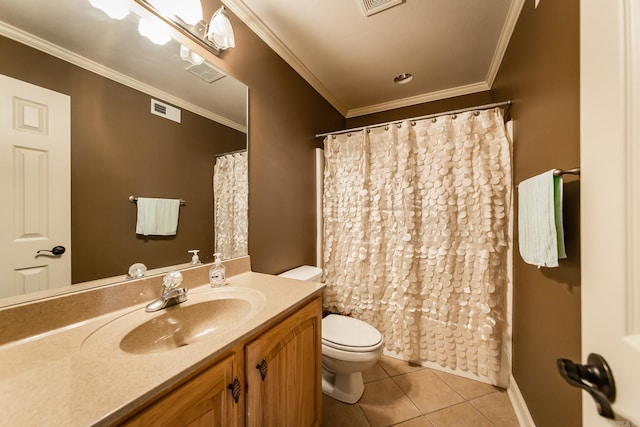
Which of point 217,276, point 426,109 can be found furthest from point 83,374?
point 426,109

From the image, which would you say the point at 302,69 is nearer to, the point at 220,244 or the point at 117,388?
the point at 220,244

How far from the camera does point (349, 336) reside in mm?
1438

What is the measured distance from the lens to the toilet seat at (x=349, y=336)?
1325 mm

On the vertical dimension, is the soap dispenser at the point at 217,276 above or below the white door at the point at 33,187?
below

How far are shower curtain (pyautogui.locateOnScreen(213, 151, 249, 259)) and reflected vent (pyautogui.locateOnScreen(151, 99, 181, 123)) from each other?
271mm

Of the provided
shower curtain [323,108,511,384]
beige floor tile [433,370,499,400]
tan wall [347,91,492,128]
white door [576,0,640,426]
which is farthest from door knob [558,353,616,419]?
tan wall [347,91,492,128]

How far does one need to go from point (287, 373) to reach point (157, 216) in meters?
0.86

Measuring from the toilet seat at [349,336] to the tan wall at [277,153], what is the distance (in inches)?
20.5

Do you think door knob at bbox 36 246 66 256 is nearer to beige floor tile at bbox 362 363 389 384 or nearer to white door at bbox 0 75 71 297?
white door at bbox 0 75 71 297

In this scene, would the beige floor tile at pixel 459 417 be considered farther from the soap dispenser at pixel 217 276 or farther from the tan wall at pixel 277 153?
the soap dispenser at pixel 217 276

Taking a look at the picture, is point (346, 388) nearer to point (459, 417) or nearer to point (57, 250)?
point (459, 417)

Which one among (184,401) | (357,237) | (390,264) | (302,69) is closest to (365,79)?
(302,69)

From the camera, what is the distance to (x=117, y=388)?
0.46 metres

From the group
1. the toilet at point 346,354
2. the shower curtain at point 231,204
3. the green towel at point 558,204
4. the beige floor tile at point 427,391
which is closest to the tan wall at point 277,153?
the shower curtain at point 231,204
